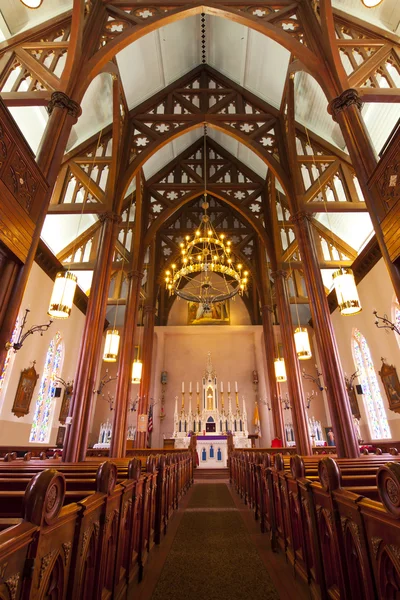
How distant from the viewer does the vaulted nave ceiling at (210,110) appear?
9398mm

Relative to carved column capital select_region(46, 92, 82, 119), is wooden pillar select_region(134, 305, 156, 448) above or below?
below

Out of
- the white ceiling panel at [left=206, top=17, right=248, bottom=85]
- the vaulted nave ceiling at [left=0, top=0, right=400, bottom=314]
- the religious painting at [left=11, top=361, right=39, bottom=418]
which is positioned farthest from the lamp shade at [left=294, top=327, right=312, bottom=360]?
the white ceiling panel at [left=206, top=17, right=248, bottom=85]

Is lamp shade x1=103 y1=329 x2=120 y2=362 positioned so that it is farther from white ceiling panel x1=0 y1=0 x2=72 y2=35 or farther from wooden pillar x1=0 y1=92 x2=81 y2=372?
white ceiling panel x1=0 y1=0 x2=72 y2=35

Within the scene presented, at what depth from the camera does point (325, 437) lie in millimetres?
16828

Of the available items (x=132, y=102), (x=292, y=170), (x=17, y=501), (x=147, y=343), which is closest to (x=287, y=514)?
(x=17, y=501)

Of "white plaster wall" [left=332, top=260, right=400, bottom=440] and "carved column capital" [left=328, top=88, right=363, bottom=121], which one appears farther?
"white plaster wall" [left=332, top=260, right=400, bottom=440]

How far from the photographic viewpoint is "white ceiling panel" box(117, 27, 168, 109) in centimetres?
1034

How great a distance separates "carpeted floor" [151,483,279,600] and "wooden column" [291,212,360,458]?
3.02 meters

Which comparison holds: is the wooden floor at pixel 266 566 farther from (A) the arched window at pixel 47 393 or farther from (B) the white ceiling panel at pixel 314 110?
(B) the white ceiling panel at pixel 314 110

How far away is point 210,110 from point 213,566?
1316cm

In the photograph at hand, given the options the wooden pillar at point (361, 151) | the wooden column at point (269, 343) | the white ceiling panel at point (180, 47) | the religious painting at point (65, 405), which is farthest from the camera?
the wooden column at point (269, 343)

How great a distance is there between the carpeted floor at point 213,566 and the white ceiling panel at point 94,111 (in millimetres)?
11493

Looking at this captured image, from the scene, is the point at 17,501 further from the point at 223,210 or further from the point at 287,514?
the point at 223,210

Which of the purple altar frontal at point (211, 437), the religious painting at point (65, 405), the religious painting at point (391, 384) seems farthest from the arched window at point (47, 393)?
the religious painting at point (391, 384)
